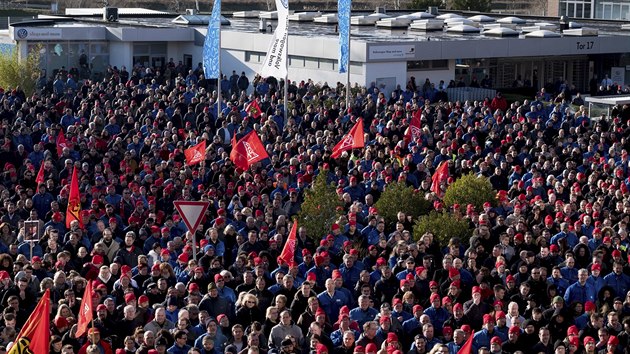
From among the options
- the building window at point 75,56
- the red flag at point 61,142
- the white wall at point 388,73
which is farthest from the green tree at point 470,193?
the building window at point 75,56

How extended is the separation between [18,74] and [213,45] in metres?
10.4

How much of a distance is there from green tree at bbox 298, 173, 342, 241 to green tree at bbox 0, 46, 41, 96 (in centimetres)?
2285

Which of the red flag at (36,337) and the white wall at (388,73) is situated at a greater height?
the red flag at (36,337)

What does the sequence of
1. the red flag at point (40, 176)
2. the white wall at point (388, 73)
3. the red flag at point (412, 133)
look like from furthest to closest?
the white wall at point (388, 73) < the red flag at point (412, 133) < the red flag at point (40, 176)

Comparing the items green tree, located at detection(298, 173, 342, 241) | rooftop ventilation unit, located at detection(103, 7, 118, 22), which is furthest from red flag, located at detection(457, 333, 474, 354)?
rooftop ventilation unit, located at detection(103, 7, 118, 22)

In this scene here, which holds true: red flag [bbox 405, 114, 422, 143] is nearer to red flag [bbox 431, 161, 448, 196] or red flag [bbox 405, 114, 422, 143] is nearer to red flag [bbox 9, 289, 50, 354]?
red flag [bbox 431, 161, 448, 196]

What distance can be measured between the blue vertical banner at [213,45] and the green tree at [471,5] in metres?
39.9

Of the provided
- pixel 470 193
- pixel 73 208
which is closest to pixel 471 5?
pixel 470 193

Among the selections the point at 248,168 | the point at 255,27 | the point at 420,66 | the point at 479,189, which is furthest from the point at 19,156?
the point at 255,27

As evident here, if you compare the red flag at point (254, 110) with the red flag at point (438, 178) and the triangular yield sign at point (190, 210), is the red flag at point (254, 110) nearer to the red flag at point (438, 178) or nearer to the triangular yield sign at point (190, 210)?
the red flag at point (438, 178)

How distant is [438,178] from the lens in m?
24.8

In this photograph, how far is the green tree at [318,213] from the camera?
22.1 metres

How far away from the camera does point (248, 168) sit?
2591 centimetres

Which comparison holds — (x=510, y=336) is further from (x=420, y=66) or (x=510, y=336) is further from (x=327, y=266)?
(x=420, y=66)
